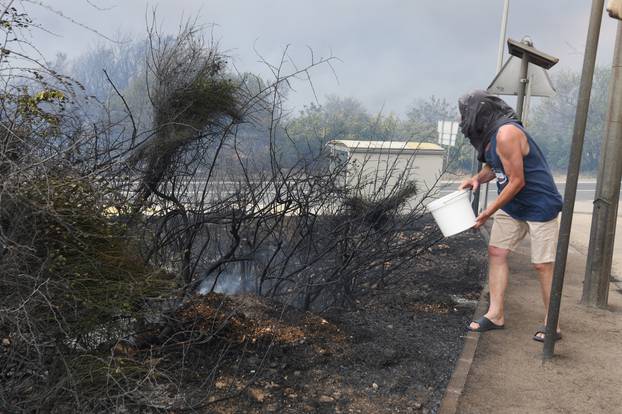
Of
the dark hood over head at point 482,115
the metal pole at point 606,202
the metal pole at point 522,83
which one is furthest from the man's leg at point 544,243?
the metal pole at point 522,83

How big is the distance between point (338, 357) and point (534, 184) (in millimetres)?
1841

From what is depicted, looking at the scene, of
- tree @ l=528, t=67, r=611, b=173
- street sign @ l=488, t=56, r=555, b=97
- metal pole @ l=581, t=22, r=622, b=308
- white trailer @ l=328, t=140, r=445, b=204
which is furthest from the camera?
tree @ l=528, t=67, r=611, b=173

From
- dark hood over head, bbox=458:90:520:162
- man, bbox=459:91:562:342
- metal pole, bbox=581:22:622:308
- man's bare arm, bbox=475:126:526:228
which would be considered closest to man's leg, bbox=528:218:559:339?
man, bbox=459:91:562:342

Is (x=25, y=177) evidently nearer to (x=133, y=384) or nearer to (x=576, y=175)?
(x=133, y=384)

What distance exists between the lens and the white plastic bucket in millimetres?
4668

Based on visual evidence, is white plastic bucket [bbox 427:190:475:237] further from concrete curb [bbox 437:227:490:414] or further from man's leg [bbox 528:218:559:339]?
concrete curb [bbox 437:227:490:414]

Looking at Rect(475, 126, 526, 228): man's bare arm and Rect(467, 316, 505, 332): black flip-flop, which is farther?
Rect(467, 316, 505, 332): black flip-flop

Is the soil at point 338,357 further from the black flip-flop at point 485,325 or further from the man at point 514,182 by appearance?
the man at point 514,182

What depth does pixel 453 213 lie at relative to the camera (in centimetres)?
470

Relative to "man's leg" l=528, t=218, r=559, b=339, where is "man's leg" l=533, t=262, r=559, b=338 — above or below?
below

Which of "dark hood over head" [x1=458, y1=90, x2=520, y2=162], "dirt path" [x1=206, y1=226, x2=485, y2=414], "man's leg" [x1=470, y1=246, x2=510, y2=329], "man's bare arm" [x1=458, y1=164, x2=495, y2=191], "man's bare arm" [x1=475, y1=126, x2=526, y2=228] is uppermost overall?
"dark hood over head" [x1=458, y1=90, x2=520, y2=162]

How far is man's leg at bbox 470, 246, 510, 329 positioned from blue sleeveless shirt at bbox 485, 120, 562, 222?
36 cm

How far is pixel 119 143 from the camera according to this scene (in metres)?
4.36

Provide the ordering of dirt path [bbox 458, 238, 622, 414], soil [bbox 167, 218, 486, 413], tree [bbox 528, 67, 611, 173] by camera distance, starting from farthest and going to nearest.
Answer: tree [bbox 528, 67, 611, 173]
dirt path [bbox 458, 238, 622, 414]
soil [bbox 167, 218, 486, 413]
